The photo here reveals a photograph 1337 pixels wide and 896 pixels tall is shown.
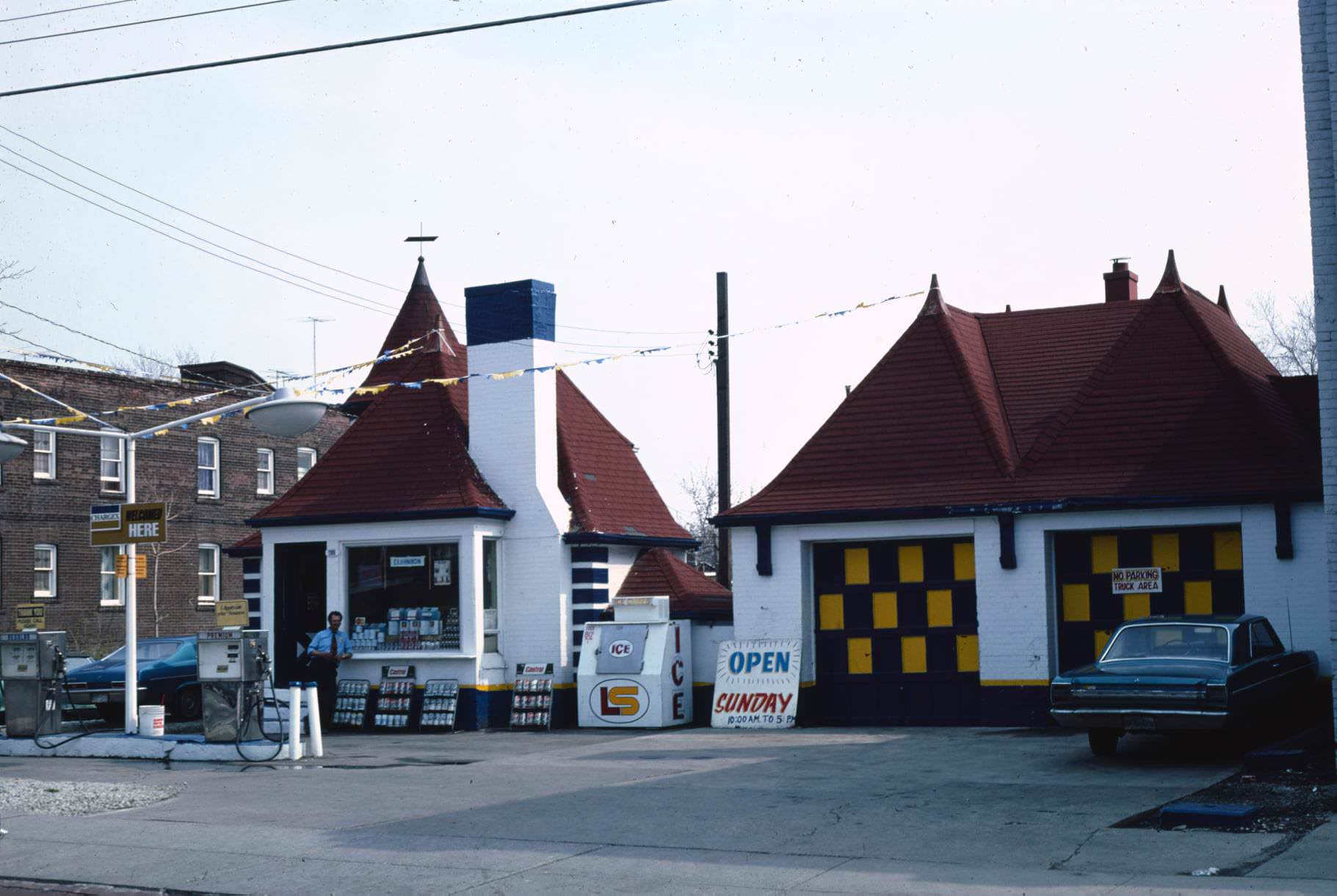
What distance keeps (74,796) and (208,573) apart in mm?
32696

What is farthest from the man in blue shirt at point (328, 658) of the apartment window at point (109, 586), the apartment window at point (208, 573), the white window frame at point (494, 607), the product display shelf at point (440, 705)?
the apartment window at point (208, 573)

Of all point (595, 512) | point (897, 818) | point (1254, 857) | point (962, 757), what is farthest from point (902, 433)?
point (1254, 857)

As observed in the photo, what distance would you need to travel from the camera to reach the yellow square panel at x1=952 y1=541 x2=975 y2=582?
21219 millimetres

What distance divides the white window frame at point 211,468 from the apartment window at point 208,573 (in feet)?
5.17

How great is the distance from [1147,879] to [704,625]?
44.3 feet

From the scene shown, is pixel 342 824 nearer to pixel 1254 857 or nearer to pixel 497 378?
pixel 1254 857

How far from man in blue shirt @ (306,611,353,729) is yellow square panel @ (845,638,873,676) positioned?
24.7 feet

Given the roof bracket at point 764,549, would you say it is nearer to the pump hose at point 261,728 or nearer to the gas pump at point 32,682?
the pump hose at point 261,728

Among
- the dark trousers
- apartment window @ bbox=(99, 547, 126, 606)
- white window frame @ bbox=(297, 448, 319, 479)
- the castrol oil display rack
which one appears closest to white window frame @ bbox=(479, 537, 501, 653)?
the castrol oil display rack

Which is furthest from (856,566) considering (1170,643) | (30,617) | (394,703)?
(30,617)

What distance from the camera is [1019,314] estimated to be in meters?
24.3

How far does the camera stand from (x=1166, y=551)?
2027cm

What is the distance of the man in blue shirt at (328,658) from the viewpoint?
75.0 feet

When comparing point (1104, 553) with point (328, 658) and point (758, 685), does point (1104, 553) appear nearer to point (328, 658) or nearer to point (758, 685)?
point (758, 685)
